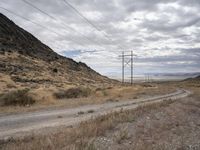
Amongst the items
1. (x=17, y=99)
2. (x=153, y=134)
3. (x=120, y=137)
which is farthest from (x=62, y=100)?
(x=120, y=137)

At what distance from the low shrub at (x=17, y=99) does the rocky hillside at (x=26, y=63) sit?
30.1 metres

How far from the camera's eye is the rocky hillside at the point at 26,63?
7162 cm

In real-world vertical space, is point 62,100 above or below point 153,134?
above

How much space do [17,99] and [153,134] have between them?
1736cm

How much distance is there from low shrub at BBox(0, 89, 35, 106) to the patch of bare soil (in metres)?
12.7

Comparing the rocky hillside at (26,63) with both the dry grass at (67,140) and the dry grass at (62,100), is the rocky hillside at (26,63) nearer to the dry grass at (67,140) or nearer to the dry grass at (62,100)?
the dry grass at (62,100)

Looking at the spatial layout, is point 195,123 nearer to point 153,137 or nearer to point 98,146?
point 153,137

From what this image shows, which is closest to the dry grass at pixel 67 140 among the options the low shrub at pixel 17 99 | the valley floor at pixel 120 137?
the valley floor at pixel 120 137

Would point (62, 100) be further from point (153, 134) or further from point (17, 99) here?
point (153, 134)

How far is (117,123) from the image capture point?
52.9 ft

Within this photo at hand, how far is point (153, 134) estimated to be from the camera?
49.7ft

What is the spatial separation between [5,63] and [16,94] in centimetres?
5110

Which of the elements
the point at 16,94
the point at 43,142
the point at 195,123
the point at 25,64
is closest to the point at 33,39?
the point at 25,64

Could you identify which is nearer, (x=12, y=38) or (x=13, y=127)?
(x=13, y=127)
